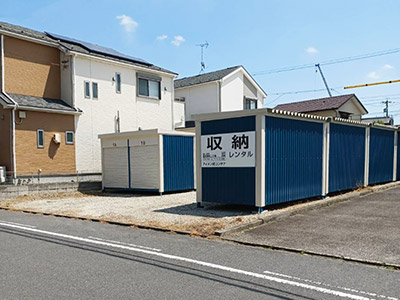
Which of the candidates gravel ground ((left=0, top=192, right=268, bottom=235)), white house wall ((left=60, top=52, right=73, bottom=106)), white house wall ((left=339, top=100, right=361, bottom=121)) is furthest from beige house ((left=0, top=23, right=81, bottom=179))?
white house wall ((left=339, top=100, right=361, bottom=121))

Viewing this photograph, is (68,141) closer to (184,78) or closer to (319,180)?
(319,180)

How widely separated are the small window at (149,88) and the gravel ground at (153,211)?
28.4ft

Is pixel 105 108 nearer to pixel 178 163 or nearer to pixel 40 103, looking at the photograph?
pixel 40 103

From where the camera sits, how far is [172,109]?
914 inches

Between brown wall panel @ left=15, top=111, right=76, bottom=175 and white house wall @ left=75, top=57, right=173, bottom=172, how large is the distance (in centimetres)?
61

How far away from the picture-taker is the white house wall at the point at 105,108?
1825 cm

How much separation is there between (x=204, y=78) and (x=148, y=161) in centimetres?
1284

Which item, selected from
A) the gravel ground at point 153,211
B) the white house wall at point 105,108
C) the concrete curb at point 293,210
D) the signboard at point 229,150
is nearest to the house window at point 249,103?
the white house wall at point 105,108

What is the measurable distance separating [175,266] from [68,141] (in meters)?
13.8

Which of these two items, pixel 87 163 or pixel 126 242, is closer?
pixel 126 242

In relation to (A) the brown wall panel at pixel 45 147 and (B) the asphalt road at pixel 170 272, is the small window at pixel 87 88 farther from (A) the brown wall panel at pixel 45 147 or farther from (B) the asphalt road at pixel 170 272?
(B) the asphalt road at pixel 170 272

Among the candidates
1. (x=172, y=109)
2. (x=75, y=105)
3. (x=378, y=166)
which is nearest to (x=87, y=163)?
(x=75, y=105)

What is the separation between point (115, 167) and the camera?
16641 millimetres

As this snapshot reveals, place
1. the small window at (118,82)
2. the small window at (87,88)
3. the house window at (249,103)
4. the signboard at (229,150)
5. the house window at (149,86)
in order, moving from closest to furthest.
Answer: the signboard at (229,150), the small window at (87,88), the small window at (118,82), the house window at (149,86), the house window at (249,103)
